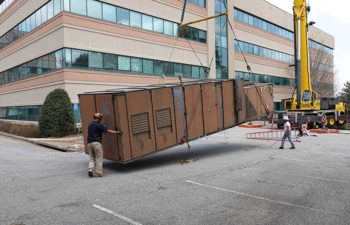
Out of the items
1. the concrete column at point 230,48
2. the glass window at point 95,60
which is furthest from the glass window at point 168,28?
the concrete column at point 230,48

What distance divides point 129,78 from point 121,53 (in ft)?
6.94

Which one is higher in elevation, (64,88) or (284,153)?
(64,88)

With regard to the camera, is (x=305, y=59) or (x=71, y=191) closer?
(x=71, y=191)

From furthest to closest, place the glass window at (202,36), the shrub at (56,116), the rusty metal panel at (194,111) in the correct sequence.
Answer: the glass window at (202,36) → the shrub at (56,116) → the rusty metal panel at (194,111)

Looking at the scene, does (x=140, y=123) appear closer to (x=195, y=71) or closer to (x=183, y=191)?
(x=183, y=191)

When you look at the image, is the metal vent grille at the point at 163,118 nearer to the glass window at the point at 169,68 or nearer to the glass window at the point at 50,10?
the glass window at the point at 50,10

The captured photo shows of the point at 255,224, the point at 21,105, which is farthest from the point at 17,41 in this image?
the point at 255,224

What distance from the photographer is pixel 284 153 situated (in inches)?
577

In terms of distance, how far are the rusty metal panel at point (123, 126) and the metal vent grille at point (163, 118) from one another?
4.56 feet

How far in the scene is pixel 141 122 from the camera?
11633 millimetres

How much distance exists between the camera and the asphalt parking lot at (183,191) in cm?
645

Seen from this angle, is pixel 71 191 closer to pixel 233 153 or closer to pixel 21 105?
pixel 233 153

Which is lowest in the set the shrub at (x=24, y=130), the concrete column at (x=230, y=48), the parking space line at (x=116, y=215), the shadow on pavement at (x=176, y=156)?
the shadow on pavement at (x=176, y=156)

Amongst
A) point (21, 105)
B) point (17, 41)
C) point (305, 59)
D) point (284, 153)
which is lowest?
point (284, 153)
